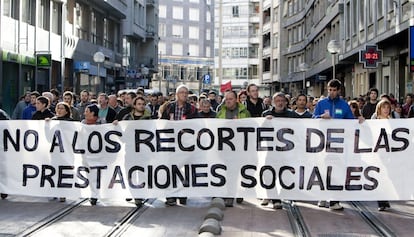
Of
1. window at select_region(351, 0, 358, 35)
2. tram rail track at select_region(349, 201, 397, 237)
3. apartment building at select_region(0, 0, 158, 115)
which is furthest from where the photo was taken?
window at select_region(351, 0, 358, 35)

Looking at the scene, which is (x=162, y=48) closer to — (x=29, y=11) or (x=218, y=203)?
(x=29, y=11)

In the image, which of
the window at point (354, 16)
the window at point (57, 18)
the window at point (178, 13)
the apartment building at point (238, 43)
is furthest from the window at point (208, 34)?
the window at point (354, 16)

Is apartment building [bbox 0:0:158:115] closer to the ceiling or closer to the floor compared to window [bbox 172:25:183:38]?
closer to the floor

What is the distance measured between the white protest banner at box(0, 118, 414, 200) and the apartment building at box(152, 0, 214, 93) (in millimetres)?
104987

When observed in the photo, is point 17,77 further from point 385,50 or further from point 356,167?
point 356,167

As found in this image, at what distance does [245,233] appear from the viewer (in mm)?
9117

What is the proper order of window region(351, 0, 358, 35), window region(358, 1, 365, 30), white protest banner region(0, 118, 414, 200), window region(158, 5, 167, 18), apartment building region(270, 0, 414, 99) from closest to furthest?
white protest banner region(0, 118, 414, 200) < apartment building region(270, 0, 414, 99) < window region(358, 1, 365, 30) < window region(351, 0, 358, 35) < window region(158, 5, 167, 18)

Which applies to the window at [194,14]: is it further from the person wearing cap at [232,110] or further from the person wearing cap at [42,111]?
the person wearing cap at [232,110]

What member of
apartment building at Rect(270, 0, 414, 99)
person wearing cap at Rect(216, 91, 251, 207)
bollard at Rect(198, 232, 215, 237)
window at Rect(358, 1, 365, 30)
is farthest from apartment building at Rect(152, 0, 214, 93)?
bollard at Rect(198, 232, 215, 237)

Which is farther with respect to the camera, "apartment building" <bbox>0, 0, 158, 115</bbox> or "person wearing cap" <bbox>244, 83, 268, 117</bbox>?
"apartment building" <bbox>0, 0, 158, 115</bbox>

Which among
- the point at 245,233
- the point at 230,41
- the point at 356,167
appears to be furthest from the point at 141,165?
the point at 230,41

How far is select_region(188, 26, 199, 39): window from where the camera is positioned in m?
123

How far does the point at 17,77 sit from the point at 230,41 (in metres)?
82.8

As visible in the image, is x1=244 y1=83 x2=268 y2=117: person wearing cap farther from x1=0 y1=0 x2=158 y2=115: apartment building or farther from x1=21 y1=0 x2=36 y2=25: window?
x1=21 y1=0 x2=36 y2=25: window
